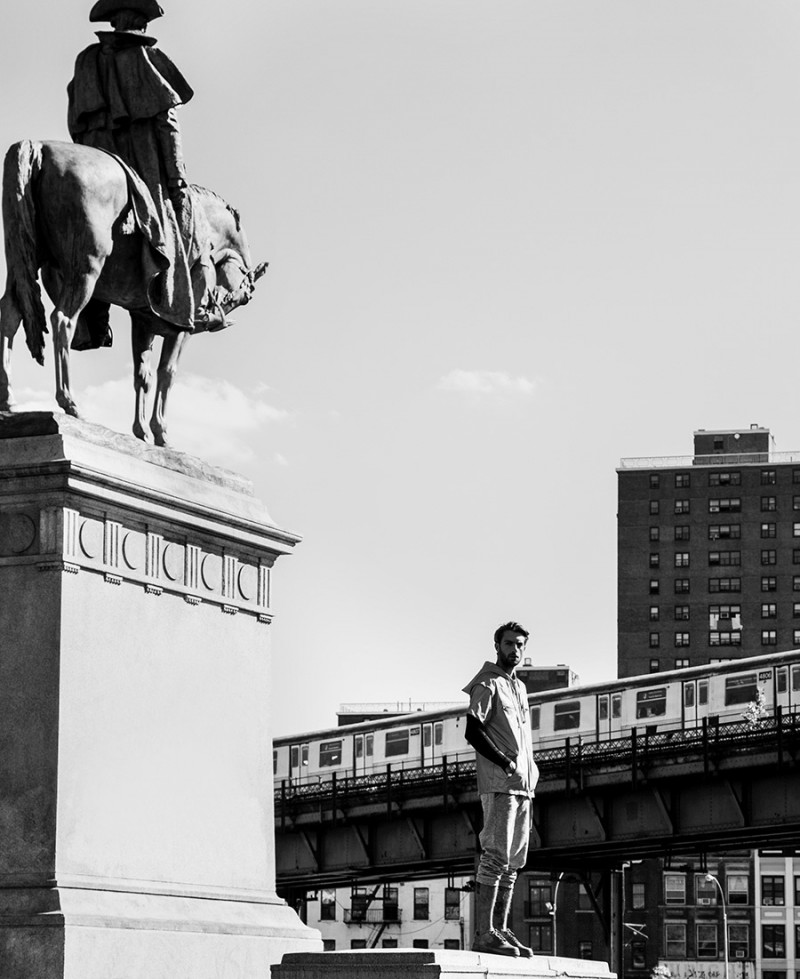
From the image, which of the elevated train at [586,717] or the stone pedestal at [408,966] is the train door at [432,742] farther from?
the stone pedestal at [408,966]

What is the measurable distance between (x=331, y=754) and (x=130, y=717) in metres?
72.9

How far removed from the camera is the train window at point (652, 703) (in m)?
77.7

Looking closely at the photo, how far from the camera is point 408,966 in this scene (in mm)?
13680

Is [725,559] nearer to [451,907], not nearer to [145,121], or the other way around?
[451,907]

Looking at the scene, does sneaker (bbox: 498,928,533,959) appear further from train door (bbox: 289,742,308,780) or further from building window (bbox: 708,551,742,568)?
building window (bbox: 708,551,742,568)

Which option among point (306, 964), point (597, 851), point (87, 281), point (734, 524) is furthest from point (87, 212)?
point (734, 524)

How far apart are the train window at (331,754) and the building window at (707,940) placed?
9149 centimetres

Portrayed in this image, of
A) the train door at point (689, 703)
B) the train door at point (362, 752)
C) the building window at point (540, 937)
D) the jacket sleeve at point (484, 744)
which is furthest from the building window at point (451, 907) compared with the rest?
the jacket sleeve at point (484, 744)

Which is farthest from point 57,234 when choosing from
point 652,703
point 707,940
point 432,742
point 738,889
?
point 738,889

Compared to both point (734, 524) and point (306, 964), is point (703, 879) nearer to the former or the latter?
point (734, 524)

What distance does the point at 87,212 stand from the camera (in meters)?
17.0

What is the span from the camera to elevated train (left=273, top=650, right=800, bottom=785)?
2943 inches

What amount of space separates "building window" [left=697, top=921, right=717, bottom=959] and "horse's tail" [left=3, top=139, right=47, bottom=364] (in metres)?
162

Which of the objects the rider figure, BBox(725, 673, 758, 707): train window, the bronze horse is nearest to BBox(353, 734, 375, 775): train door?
BBox(725, 673, 758, 707): train window
